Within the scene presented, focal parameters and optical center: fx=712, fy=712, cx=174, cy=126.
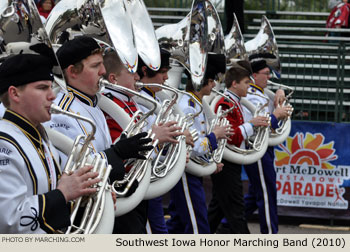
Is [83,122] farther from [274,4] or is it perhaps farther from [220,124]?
[274,4]

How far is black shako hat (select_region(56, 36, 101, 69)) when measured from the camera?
3467 millimetres

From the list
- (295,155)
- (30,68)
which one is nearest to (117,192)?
(30,68)

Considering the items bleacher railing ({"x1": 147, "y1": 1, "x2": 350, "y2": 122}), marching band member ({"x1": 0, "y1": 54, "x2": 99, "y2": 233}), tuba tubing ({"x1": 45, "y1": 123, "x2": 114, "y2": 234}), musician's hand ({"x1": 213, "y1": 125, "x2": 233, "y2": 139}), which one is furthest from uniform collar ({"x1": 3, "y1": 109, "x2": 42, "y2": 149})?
bleacher railing ({"x1": 147, "y1": 1, "x2": 350, "y2": 122})

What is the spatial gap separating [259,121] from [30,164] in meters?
3.80

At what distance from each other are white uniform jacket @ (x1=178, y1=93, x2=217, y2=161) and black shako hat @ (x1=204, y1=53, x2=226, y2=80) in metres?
0.24

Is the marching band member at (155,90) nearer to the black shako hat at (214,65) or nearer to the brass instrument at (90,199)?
the black shako hat at (214,65)

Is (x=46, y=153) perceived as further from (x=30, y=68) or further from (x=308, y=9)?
(x=308, y=9)

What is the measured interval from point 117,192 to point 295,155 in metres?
4.73

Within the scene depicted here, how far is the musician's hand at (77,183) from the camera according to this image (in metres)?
2.70

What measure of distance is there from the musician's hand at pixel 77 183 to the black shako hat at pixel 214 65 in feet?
8.98

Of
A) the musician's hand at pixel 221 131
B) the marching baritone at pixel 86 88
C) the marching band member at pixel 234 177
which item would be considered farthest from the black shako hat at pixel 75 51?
the marching band member at pixel 234 177

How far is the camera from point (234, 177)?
6.07 m

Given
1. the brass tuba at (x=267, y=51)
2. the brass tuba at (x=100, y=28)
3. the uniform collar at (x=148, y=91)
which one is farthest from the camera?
the brass tuba at (x=267, y=51)

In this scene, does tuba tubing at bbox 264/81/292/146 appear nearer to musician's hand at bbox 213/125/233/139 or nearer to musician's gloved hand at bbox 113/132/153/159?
musician's hand at bbox 213/125/233/139
